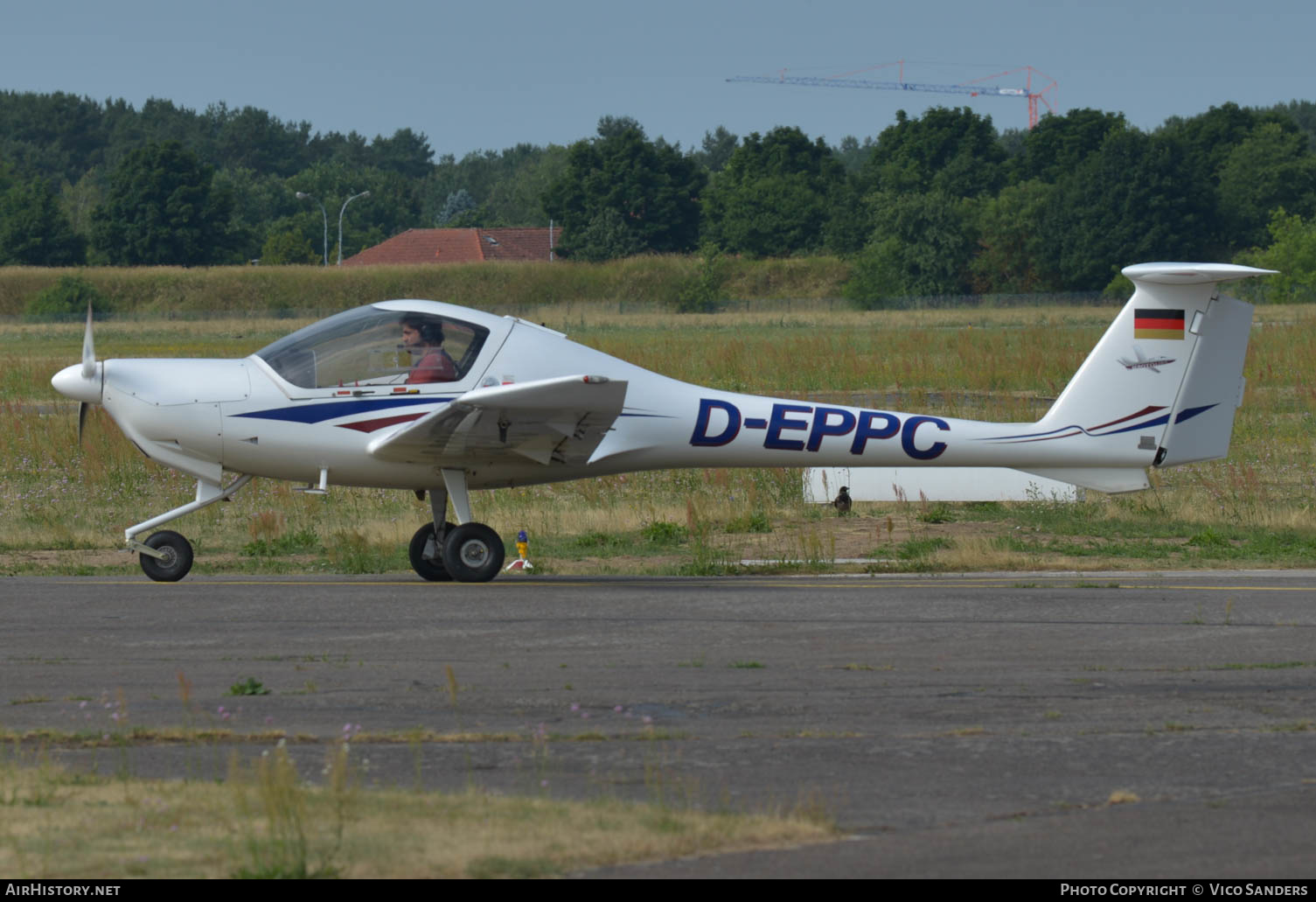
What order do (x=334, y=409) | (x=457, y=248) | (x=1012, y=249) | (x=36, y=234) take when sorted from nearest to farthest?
1. (x=334, y=409)
2. (x=1012, y=249)
3. (x=36, y=234)
4. (x=457, y=248)

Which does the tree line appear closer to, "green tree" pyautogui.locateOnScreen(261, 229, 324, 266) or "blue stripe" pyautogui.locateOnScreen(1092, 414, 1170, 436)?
"green tree" pyautogui.locateOnScreen(261, 229, 324, 266)

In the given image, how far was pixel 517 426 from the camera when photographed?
39.3 ft

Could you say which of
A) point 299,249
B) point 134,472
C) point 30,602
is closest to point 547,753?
point 30,602

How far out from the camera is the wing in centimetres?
1147

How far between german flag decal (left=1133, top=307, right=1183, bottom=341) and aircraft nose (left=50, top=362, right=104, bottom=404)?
28.2 feet

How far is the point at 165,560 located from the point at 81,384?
1.55m

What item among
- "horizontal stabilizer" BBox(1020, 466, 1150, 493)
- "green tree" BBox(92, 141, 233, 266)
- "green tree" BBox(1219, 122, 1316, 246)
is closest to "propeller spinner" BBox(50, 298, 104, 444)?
"horizontal stabilizer" BBox(1020, 466, 1150, 493)

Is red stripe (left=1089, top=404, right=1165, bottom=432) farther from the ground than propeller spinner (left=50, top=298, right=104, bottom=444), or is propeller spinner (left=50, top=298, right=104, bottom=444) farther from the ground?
propeller spinner (left=50, top=298, right=104, bottom=444)

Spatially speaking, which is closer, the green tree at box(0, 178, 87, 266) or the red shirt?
the red shirt

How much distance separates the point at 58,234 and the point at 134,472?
252 ft

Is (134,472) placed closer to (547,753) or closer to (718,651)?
(718,651)

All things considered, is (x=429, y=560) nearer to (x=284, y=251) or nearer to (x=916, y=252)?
(x=916, y=252)

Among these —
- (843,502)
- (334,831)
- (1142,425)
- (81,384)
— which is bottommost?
(843,502)

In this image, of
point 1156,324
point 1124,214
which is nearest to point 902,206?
point 1124,214
